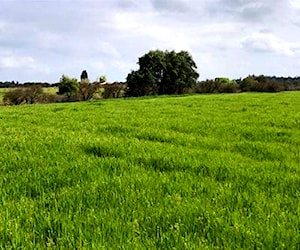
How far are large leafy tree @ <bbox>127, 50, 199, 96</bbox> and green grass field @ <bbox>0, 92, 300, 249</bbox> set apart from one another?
7606 centimetres

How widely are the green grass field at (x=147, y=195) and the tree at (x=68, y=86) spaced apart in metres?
82.6

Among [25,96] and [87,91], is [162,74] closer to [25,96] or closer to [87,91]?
[87,91]

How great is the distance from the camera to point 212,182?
6.52 metres

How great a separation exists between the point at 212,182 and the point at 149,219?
1923mm

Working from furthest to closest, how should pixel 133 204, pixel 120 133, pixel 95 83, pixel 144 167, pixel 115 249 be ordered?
pixel 95 83, pixel 120 133, pixel 144 167, pixel 133 204, pixel 115 249

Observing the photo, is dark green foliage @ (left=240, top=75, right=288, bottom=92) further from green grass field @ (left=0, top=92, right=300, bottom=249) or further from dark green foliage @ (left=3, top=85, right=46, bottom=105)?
green grass field @ (left=0, top=92, right=300, bottom=249)

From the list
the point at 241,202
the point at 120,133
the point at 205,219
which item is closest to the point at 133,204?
the point at 205,219

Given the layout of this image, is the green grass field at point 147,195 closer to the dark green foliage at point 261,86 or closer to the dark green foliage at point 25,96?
the dark green foliage at point 25,96

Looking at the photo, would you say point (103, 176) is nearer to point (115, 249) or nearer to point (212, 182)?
point (212, 182)

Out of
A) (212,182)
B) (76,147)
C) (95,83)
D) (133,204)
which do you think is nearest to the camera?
(133,204)

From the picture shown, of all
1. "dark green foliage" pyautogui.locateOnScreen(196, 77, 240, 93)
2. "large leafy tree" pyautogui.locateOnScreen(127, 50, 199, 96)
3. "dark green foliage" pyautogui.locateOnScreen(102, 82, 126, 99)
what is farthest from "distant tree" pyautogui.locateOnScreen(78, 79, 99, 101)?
"dark green foliage" pyautogui.locateOnScreen(196, 77, 240, 93)

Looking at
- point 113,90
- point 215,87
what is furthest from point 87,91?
point 215,87

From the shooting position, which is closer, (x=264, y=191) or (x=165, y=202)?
(x=165, y=202)

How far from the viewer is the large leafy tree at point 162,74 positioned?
86.1 meters
